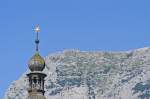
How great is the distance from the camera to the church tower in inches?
5002

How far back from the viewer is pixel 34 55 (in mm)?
132125

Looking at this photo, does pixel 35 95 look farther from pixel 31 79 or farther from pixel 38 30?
pixel 38 30

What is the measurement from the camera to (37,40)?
130750 mm

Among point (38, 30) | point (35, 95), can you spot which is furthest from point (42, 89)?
point (38, 30)

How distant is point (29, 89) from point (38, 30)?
395 inches

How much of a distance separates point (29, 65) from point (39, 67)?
1576mm

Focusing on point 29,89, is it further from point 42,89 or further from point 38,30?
point 38,30

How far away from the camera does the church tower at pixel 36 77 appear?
127 metres

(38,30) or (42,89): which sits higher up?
(38,30)

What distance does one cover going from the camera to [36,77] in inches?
5069

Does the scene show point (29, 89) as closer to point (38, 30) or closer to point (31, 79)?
point (31, 79)

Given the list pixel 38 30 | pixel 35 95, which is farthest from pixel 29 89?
pixel 38 30

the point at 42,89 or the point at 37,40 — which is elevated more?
the point at 37,40

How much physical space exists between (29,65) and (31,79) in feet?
10.8
